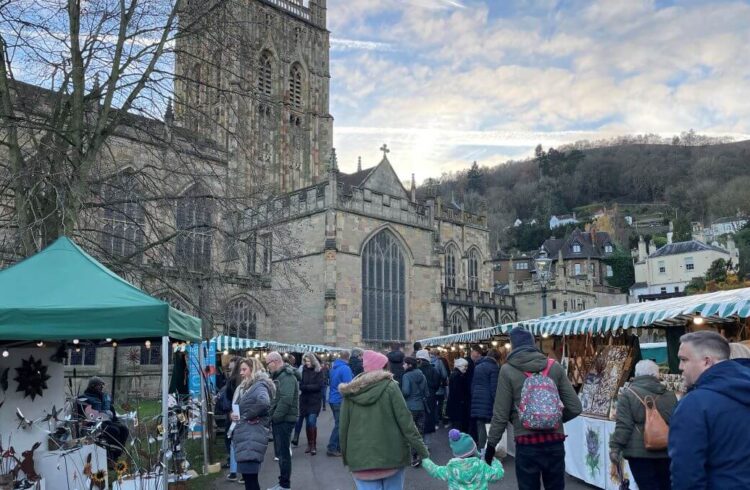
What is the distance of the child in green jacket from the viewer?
495cm

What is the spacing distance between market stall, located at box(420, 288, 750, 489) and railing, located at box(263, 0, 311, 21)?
4261 centimetres

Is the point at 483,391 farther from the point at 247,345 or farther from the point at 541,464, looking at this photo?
the point at 247,345

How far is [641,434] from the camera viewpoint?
5.25 meters

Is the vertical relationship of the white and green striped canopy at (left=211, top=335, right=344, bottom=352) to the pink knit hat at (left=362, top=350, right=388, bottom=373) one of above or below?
below

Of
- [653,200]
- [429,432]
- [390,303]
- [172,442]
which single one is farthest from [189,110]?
[653,200]

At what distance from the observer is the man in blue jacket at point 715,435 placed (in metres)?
2.83

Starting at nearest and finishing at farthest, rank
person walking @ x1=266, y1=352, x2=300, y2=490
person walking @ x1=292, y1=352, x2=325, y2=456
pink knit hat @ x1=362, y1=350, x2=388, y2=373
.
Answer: pink knit hat @ x1=362, y1=350, x2=388, y2=373 < person walking @ x1=266, y1=352, x2=300, y2=490 < person walking @ x1=292, y1=352, x2=325, y2=456

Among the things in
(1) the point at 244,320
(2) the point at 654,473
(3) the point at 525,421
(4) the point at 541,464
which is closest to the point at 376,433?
(3) the point at 525,421

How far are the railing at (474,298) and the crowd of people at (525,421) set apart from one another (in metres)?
28.8

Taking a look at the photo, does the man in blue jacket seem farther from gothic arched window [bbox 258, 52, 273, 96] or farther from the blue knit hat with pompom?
gothic arched window [bbox 258, 52, 273, 96]

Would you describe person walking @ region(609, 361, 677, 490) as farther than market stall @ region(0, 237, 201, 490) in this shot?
No

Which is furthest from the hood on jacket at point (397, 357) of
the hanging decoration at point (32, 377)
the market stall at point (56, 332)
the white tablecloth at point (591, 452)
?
the hanging decoration at point (32, 377)

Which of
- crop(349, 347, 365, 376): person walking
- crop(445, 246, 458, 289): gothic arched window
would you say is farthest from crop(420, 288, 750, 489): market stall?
crop(445, 246, 458, 289): gothic arched window

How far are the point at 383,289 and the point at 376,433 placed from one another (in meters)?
26.4
